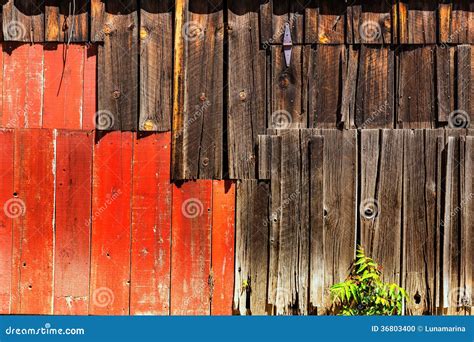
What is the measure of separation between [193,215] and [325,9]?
2.15 metres

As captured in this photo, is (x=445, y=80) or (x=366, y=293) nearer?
(x=366, y=293)

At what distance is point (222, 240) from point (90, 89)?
69.2 inches

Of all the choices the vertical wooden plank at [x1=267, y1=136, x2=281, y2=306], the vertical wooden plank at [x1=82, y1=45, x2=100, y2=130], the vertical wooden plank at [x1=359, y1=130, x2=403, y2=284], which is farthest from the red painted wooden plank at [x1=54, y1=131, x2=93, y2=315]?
the vertical wooden plank at [x1=359, y1=130, x2=403, y2=284]

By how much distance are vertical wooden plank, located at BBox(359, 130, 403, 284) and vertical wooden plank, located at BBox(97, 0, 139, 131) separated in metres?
2.08

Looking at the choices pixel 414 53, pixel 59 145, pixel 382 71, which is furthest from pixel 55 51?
pixel 414 53

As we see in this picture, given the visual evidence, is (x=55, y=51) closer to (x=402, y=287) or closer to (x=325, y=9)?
(x=325, y=9)

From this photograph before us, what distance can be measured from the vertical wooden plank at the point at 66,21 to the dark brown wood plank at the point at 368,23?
2.32 m

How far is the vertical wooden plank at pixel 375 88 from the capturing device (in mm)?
4566

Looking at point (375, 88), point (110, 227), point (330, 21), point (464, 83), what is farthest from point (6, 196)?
point (464, 83)

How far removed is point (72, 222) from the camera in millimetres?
4520

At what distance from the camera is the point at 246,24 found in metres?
4.57

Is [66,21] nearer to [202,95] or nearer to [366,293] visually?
[202,95]

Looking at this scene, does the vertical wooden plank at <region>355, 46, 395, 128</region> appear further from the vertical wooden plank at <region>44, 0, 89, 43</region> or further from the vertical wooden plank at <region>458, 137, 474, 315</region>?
the vertical wooden plank at <region>44, 0, 89, 43</region>

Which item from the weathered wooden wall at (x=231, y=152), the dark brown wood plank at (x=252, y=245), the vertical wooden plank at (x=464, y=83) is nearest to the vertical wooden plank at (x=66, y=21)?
the weathered wooden wall at (x=231, y=152)
